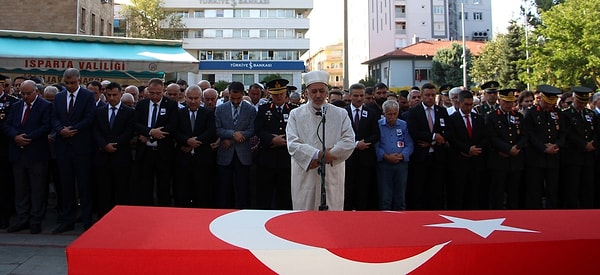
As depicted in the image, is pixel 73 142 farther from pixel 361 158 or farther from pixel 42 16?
pixel 42 16

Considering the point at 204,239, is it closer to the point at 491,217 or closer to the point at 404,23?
the point at 491,217

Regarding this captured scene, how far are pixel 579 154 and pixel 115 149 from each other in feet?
23.0

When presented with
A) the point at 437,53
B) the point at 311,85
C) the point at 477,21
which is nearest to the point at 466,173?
the point at 311,85

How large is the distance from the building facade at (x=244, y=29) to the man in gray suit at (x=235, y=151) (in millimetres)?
51669

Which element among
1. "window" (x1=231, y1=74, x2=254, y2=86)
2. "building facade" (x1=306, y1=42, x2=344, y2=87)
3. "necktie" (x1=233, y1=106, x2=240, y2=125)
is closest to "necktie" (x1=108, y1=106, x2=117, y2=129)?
"necktie" (x1=233, y1=106, x2=240, y2=125)

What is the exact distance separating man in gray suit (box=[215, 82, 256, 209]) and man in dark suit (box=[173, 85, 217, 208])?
0.16 metres

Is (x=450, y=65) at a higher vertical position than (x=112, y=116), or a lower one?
higher

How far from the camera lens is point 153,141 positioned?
22.0ft

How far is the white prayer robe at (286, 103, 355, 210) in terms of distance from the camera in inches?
186

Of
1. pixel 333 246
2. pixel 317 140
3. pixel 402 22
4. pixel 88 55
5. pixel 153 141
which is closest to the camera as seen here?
pixel 333 246

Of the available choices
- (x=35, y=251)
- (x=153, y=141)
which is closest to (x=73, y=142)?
(x=153, y=141)

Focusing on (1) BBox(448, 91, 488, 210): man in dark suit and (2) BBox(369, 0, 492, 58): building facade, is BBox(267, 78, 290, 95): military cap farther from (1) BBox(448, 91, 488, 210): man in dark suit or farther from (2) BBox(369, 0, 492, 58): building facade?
(2) BBox(369, 0, 492, 58): building facade

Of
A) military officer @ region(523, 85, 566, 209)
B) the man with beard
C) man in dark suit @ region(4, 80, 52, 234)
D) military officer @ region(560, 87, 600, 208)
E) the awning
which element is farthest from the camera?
the awning

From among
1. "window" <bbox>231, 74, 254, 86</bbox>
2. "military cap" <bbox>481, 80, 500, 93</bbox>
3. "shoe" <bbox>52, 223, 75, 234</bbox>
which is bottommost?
"shoe" <bbox>52, 223, 75, 234</bbox>
